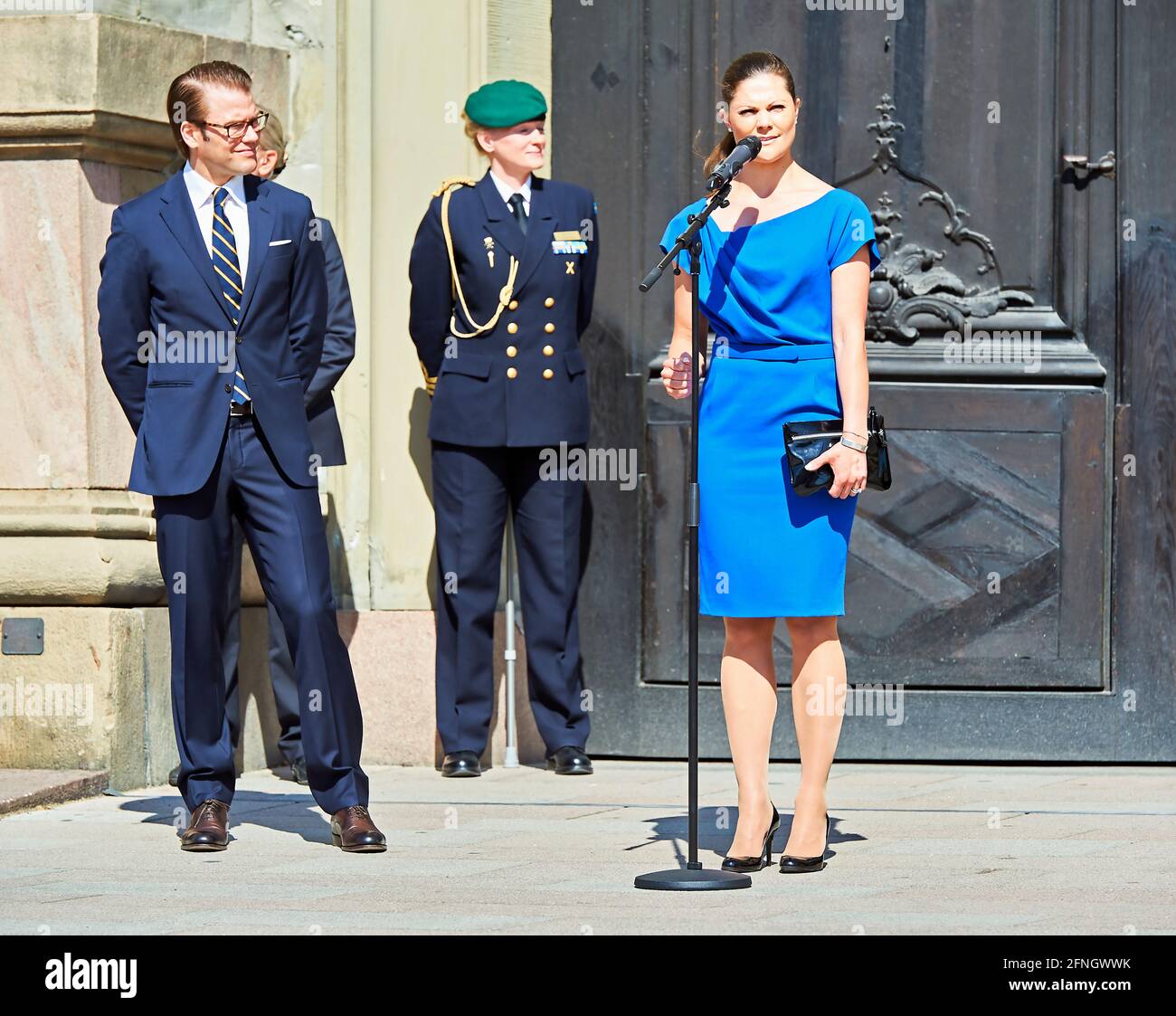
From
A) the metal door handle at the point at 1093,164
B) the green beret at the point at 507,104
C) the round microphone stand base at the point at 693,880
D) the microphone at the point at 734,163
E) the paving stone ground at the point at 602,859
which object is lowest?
the paving stone ground at the point at 602,859

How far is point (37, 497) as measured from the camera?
26.1 feet

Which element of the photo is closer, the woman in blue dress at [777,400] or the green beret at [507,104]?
the woman in blue dress at [777,400]

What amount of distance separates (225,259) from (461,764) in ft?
7.69

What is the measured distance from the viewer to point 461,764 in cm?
832

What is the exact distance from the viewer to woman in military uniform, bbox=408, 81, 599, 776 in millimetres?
8414

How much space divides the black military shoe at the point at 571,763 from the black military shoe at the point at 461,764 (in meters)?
0.28

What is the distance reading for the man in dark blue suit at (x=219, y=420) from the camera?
6.56 metres

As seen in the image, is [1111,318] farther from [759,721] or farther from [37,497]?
[37,497]

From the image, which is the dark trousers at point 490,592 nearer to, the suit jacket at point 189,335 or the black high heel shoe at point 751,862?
the suit jacket at point 189,335

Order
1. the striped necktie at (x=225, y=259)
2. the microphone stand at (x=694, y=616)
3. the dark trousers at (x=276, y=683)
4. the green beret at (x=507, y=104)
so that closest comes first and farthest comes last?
the microphone stand at (x=694, y=616)
the striped necktie at (x=225, y=259)
the dark trousers at (x=276, y=683)
the green beret at (x=507, y=104)

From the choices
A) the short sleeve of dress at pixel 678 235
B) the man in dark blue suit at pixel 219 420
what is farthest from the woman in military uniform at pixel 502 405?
the short sleeve of dress at pixel 678 235

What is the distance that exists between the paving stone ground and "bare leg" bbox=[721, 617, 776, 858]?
10.8 inches

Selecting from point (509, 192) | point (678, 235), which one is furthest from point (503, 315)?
point (678, 235)

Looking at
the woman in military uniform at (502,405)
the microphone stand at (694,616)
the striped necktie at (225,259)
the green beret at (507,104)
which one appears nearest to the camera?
the microphone stand at (694,616)
